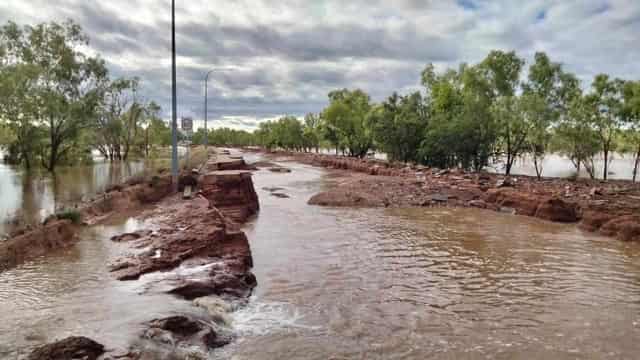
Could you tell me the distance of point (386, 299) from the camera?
32.0 feet

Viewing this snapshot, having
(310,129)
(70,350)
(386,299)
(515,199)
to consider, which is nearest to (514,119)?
(515,199)

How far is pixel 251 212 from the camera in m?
21.2

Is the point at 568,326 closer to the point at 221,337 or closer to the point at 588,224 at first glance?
the point at 221,337

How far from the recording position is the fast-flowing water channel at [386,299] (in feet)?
23.7

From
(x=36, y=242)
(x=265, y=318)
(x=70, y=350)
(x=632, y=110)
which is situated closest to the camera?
(x=70, y=350)

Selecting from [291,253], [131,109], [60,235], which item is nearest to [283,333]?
[291,253]

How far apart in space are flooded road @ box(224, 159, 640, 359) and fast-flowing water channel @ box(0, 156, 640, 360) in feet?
0.11

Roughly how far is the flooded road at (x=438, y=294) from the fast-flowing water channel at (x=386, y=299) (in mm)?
33

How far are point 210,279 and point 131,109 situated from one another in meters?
63.8

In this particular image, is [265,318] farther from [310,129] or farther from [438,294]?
[310,129]

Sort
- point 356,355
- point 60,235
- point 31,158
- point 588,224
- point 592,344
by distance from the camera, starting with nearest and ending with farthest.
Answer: point 356,355, point 592,344, point 60,235, point 588,224, point 31,158

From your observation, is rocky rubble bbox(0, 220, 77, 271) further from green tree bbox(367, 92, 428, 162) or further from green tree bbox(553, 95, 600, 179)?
green tree bbox(367, 92, 428, 162)

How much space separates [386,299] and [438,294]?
3.97 ft

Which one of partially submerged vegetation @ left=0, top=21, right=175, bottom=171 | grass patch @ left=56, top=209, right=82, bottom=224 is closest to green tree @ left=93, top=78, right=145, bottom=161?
partially submerged vegetation @ left=0, top=21, right=175, bottom=171
